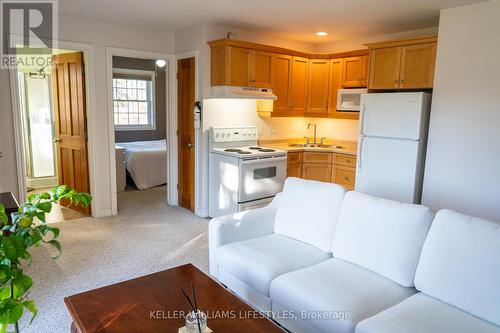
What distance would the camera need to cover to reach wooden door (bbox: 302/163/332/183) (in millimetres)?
5070

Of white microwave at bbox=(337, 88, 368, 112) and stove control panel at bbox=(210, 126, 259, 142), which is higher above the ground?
white microwave at bbox=(337, 88, 368, 112)

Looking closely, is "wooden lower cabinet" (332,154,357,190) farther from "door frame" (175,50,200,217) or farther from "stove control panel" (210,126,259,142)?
"door frame" (175,50,200,217)

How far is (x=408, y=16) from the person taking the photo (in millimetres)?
3959

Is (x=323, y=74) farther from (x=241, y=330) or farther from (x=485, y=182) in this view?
(x=241, y=330)

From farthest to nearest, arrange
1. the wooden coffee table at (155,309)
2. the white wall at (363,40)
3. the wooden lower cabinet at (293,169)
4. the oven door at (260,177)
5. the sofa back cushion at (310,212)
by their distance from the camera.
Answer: the wooden lower cabinet at (293,169) < the white wall at (363,40) < the oven door at (260,177) < the sofa back cushion at (310,212) < the wooden coffee table at (155,309)

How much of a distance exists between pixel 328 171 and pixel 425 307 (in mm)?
3306

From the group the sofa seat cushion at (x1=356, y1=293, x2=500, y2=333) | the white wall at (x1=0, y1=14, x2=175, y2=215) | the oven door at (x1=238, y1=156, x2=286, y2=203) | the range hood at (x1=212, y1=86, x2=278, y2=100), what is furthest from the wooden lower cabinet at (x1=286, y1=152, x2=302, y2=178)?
the sofa seat cushion at (x1=356, y1=293, x2=500, y2=333)

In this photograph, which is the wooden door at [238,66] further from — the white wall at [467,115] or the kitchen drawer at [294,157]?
the white wall at [467,115]

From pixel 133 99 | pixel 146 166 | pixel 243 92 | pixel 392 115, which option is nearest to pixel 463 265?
pixel 392 115

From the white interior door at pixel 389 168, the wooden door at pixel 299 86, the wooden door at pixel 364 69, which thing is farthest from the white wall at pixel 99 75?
the white interior door at pixel 389 168

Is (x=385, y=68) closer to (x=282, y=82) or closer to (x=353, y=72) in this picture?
(x=353, y=72)

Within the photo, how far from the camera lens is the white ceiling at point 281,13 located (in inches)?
140

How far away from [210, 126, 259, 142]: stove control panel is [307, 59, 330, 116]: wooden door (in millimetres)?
991

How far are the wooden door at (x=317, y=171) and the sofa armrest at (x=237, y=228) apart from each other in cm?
224
